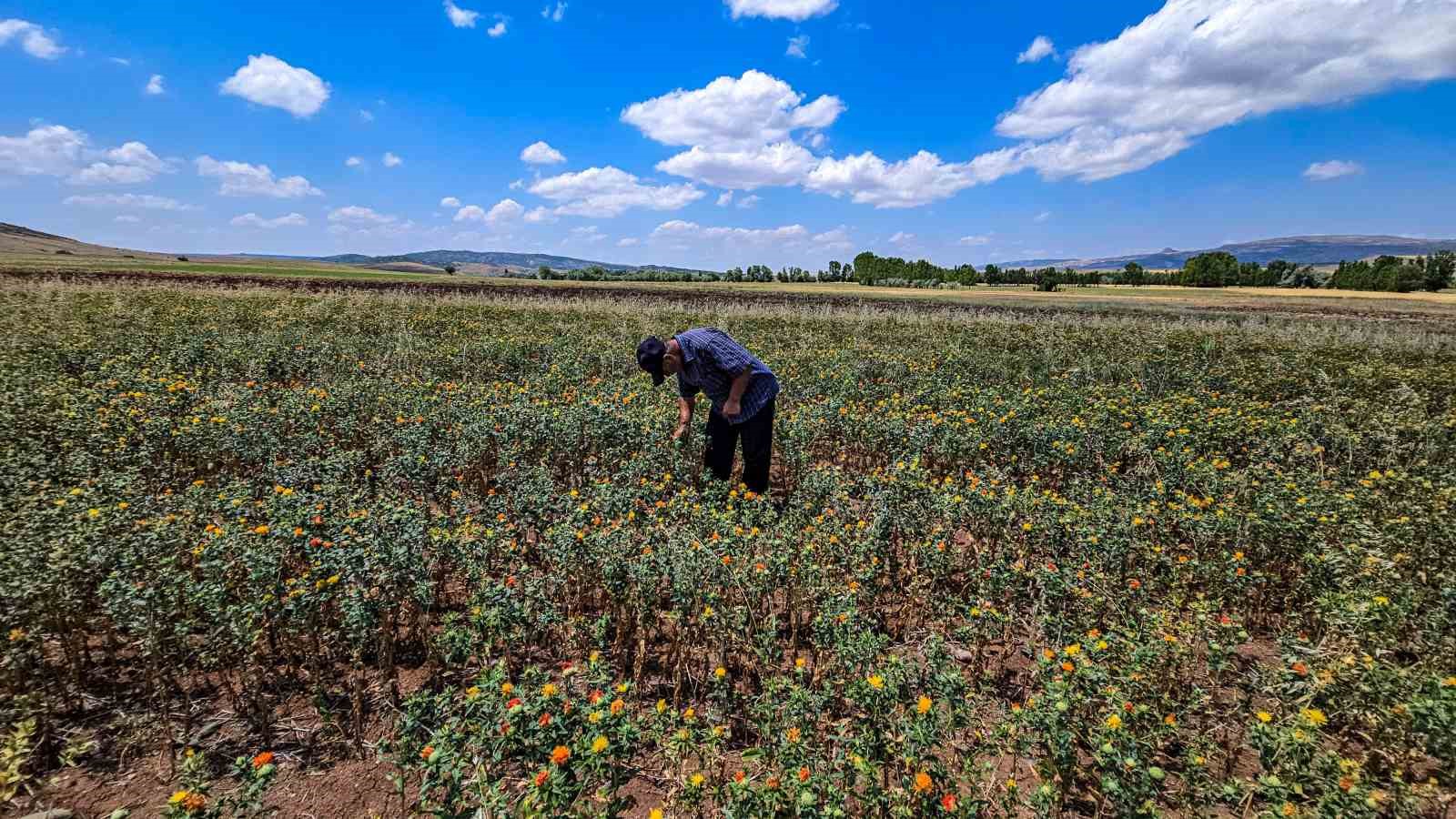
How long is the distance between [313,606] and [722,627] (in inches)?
85.0

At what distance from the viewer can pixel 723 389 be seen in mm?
5266

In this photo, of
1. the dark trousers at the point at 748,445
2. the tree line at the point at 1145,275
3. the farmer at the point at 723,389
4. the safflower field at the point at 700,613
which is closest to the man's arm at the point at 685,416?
the farmer at the point at 723,389

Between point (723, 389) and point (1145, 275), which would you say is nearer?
point (723, 389)

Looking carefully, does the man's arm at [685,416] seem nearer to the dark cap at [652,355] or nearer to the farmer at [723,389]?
the farmer at [723,389]

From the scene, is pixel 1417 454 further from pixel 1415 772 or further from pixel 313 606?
pixel 313 606

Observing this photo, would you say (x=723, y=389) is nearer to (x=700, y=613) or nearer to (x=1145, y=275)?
(x=700, y=613)

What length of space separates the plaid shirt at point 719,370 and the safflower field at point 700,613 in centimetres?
79

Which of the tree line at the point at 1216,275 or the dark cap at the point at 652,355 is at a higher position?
the tree line at the point at 1216,275

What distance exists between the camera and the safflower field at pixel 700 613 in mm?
2332

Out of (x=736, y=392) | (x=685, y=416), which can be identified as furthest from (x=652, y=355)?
(x=685, y=416)

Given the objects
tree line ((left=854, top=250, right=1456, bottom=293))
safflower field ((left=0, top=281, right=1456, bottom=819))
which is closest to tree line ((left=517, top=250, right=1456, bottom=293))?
tree line ((left=854, top=250, right=1456, bottom=293))

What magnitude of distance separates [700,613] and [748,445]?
2.08 m

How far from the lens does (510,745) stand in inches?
85.9

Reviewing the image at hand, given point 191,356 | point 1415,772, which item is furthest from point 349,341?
point 1415,772
